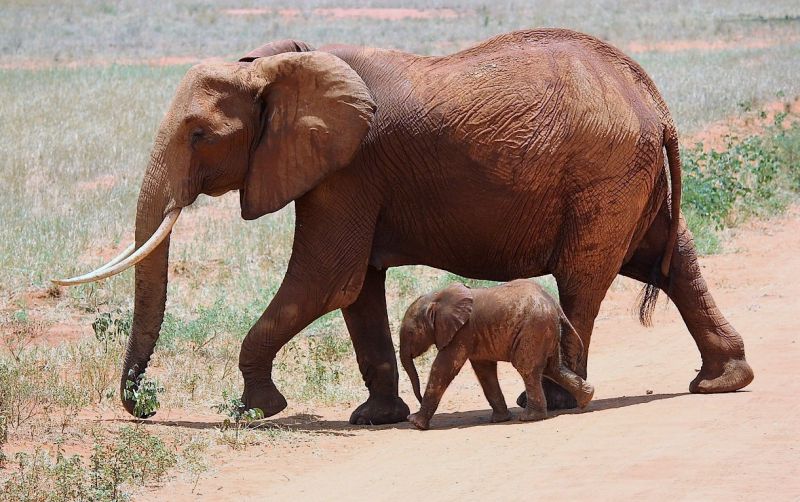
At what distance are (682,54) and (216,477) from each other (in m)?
28.9

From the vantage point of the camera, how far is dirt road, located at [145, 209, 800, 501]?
6345 mm

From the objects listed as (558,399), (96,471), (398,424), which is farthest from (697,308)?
(96,471)

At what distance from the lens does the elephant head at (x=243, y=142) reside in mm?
8305

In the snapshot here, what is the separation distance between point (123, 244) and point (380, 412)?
657 centimetres

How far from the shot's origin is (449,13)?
51000 mm

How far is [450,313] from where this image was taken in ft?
26.8

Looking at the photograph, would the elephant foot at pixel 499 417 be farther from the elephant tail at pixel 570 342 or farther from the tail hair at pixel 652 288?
the tail hair at pixel 652 288

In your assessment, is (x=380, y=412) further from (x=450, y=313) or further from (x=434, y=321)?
(x=450, y=313)

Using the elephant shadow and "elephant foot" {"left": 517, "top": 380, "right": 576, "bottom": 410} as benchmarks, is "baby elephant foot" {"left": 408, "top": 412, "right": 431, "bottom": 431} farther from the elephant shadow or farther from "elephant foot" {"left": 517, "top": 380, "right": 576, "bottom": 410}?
"elephant foot" {"left": 517, "top": 380, "right": 576, "bottom": 410}

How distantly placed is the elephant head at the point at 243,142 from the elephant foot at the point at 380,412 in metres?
1.46

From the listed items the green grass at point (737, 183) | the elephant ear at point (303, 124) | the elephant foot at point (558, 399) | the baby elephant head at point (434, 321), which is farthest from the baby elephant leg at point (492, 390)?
the green grass at point (737, 183)

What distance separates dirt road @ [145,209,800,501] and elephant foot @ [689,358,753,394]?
0.37 feet

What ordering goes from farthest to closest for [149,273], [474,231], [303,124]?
[474,231], [303,124], [149,273]

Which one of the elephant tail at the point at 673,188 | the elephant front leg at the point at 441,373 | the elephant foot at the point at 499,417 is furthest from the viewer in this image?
the elephant tail at the point at 673,188
